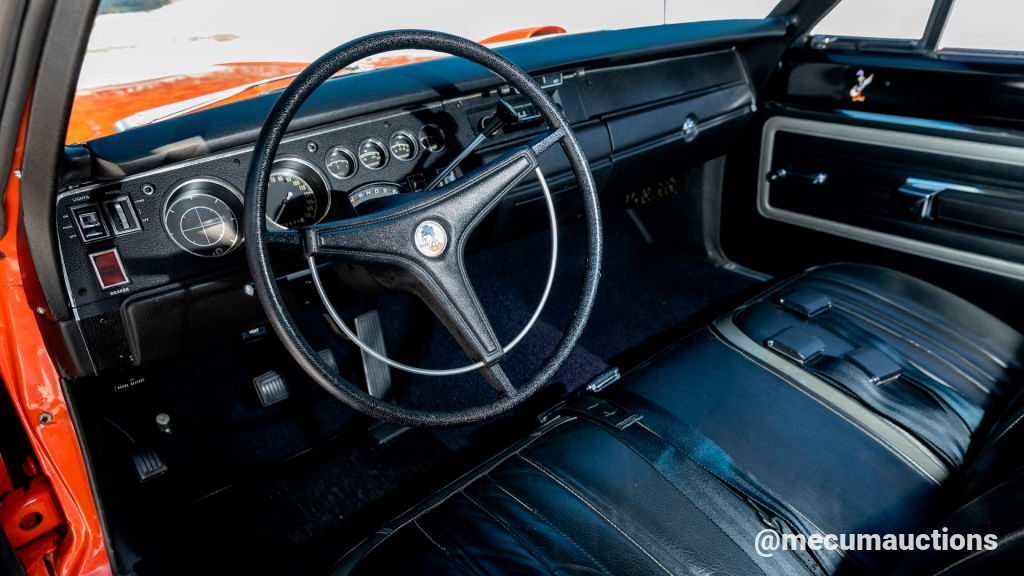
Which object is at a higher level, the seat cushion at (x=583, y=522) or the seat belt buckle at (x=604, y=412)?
the seat belt buckle at (x=604, y=412)

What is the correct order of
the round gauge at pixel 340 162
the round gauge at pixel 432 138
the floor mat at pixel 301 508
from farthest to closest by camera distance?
the floor mat at pixel 301 508 → the round gauge at pixel 432 138 → the round gauge at pixel 340 162

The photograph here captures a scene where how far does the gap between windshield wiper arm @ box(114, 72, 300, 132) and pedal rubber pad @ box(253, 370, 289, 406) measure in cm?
72

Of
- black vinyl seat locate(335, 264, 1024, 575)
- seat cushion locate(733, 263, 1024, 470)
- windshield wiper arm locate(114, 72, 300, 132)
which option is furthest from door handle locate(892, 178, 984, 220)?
windshield wiper arm locate(114, 72, 300, 132)

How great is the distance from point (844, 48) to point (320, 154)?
1.61m

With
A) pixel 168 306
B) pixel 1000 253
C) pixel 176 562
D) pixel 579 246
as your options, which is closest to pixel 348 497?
pixel 176 562

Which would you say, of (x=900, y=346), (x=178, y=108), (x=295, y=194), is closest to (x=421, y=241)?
(x=295, y=194)

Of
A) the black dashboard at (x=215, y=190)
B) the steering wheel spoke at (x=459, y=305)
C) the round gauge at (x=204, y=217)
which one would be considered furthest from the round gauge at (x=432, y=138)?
the steering wheel spoke at (x=459, y=305)

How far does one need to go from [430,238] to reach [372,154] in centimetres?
48

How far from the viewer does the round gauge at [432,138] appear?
1.70 m

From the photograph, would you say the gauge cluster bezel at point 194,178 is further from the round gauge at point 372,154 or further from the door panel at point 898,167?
the door panel at point 898,167

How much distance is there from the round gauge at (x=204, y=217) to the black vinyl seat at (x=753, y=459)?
0.66 meters

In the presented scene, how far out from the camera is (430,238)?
1229 millimetres

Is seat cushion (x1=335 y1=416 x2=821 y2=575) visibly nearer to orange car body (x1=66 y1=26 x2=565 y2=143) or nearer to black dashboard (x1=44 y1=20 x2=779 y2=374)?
black dashboard (x1=44 y1=20 x2=779 y2=374)

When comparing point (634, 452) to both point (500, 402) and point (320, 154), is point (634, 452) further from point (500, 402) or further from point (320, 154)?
point (320, 154)
